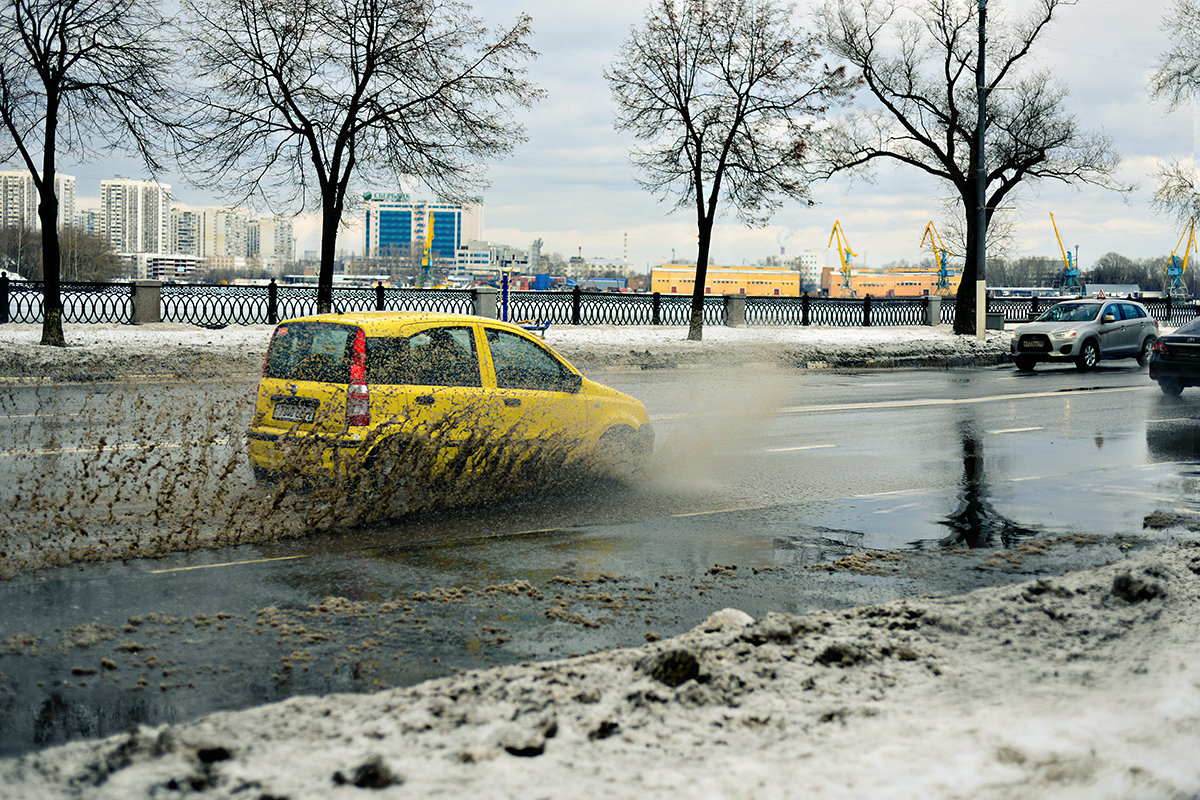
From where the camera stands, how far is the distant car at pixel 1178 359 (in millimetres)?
17562

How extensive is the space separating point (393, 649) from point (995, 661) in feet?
8.44

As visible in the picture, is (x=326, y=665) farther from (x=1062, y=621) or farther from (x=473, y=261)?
(x=473, y=261)

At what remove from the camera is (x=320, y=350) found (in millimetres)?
7699

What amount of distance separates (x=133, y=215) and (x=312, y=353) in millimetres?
98345

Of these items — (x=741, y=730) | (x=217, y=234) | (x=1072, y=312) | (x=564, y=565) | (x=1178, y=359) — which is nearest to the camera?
(x=741, y=730)

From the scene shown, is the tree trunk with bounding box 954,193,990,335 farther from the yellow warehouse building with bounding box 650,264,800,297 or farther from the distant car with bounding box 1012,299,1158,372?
the yellow warehouse building with bounding box 650,264,800,297

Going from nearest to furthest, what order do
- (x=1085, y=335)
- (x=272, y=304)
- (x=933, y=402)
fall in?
(x=933, y=402) < (x=1085, y=335) < (x=272, y=304)

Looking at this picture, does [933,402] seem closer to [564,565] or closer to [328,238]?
[564,565]

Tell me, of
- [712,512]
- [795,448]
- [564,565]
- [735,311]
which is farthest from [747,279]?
[564,565]

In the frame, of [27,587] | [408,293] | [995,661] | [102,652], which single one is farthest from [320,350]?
[408,293]

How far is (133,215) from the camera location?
315ft

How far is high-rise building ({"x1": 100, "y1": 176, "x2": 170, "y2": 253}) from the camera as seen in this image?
92.6 metres

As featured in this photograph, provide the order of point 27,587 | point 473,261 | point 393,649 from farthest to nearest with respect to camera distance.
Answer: point 473,261 < point 27,587 < point 393,649

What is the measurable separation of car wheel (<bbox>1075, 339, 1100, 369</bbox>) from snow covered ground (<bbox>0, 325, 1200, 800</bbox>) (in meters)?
21.5
